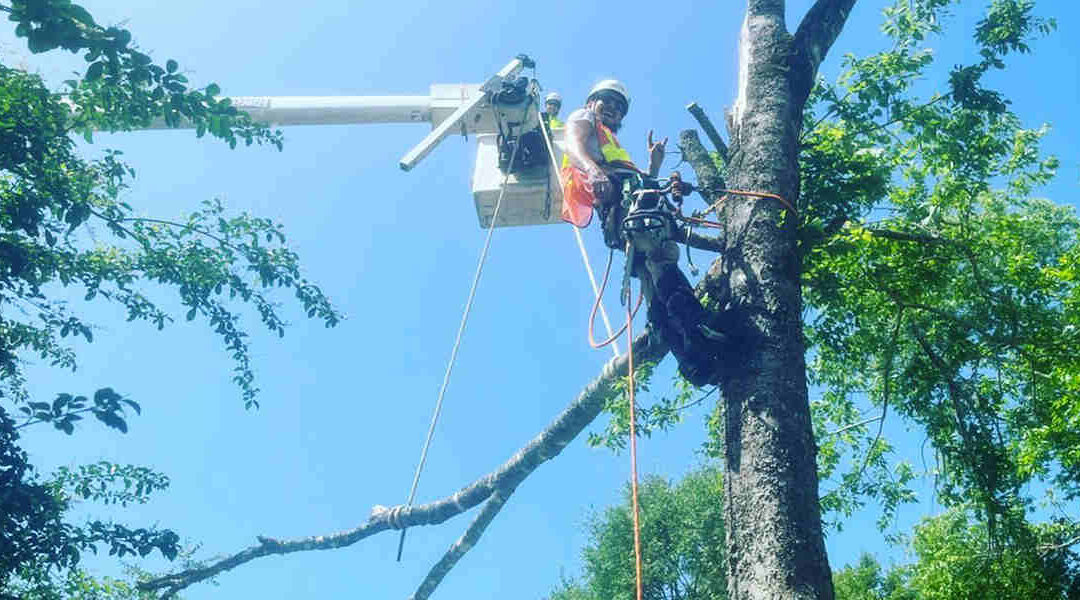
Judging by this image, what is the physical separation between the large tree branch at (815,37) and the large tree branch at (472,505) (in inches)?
67.9

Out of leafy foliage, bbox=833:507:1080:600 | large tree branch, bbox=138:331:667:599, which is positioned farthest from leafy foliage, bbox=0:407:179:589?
leafy foliage, bbox=833:507:1080:600

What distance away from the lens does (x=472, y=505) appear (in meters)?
6.70

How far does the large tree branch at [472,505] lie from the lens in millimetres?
5652

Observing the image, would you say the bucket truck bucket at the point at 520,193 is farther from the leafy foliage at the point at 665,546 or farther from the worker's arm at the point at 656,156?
the leafy foliage at the point at 665,546

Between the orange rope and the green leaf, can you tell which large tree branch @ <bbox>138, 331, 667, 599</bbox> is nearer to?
the orange rope

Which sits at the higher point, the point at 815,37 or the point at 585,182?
the point at 815,37

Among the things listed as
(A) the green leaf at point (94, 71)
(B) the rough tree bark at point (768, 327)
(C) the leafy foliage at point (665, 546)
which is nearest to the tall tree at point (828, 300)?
(B) the rough tree bark at point (768, 327)

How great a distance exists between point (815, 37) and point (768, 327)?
219cm

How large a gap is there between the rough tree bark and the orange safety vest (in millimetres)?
687

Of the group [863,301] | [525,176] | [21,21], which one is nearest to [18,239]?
[21,21]

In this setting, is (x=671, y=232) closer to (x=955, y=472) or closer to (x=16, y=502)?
(x=955, y=472)

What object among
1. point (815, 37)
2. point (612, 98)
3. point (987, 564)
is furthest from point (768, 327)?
point (987, 564)

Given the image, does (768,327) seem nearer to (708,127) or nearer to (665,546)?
(708,127)

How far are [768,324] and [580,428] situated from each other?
92.4 inches
